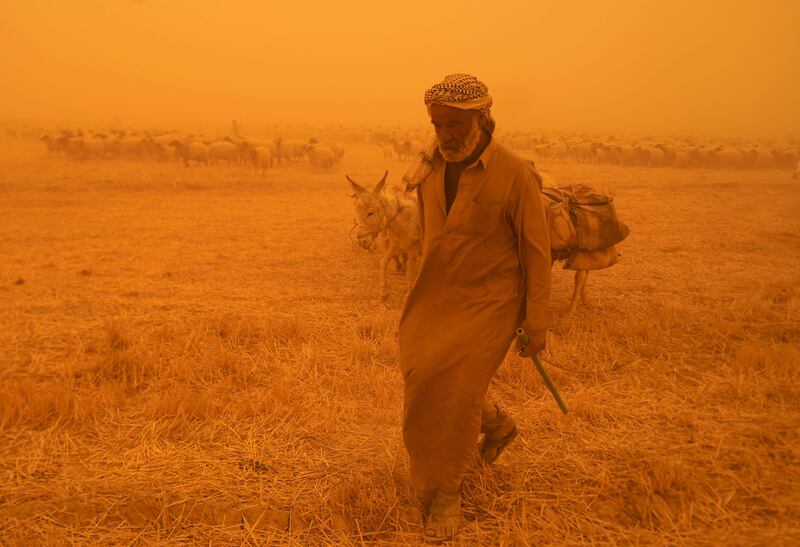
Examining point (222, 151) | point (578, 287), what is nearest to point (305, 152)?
point (222, 151)

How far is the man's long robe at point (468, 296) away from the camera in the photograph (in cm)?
286

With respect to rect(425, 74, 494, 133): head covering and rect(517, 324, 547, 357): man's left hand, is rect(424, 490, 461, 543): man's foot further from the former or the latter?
rect(425, 74, 494, 133): head covering

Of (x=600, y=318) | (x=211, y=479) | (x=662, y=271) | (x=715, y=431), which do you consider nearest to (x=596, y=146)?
(x=662, y=271)

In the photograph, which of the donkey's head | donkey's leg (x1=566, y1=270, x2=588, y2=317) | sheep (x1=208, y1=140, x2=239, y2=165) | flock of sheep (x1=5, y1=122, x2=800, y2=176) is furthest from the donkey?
sheep (x1=208, y1=140, x2=239, y2=165)

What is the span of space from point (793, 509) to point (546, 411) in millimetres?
1663

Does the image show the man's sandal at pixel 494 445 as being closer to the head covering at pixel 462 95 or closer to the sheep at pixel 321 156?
the head covering at pixel 462 95

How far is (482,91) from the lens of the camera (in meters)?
2.81

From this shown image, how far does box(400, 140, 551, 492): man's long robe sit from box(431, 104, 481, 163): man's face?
0.09m

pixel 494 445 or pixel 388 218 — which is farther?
pixel 388 218

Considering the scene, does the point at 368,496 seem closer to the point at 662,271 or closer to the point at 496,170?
the point at 496,170

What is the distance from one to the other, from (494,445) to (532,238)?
1491mm

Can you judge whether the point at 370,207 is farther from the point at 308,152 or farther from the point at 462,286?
the point at 308,152

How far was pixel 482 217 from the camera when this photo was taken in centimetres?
289

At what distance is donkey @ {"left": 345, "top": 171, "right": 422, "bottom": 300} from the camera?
682cm
